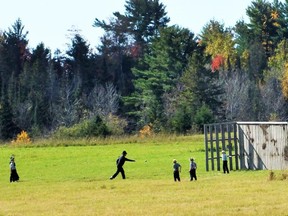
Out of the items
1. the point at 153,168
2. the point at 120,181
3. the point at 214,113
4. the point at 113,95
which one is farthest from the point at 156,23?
the point at 120,181

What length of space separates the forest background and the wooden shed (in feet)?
111

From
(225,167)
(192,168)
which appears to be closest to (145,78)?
(225,167)

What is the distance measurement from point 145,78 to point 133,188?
71.9 metres

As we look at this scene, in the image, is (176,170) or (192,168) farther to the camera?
(192,168)

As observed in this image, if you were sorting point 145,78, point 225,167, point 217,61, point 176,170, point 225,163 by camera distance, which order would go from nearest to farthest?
1. point 176,170
2. point 225,163
3. point 225,167
4. point 145,78
5. point 217,61

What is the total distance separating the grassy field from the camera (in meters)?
30.0

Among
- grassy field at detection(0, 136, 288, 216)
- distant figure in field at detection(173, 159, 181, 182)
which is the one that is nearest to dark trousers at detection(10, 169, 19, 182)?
grassy field at detection(0, 136, 288, 216)

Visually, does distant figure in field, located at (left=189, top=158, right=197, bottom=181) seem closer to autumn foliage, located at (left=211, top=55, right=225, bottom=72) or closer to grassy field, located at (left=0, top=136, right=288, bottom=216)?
grassy field, located at (left=0, top=136, right=288, bottom=216)

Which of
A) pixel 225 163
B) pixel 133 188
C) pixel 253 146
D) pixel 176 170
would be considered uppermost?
pixel 253 146

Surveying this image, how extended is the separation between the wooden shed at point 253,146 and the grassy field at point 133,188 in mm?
1949

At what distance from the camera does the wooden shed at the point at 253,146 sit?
50.9m

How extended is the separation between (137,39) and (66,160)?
206 ft

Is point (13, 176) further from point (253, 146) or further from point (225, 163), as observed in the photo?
point (253, 146)

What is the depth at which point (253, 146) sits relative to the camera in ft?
173
